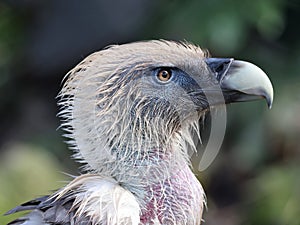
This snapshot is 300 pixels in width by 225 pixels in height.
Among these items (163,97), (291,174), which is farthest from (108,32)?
(163,97)

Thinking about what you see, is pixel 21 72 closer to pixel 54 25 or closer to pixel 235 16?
pixel 54 25

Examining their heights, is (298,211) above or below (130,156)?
below

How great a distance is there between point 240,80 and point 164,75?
360mm

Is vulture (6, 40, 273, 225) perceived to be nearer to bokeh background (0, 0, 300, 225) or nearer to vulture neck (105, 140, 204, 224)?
vulture neck (105, 140, 204, 224)

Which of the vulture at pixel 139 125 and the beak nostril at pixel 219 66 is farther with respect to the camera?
the beak nostril at pixel 219 66

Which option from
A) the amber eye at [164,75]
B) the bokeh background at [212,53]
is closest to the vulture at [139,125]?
the amber eye at [164,75]

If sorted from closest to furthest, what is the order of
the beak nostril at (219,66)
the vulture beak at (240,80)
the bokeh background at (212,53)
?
the vulture beak at (240,80) < the beak nostril at (219,66) < the bokeh background at (212,53)

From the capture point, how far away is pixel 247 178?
869 cm

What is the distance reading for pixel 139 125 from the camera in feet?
13.0

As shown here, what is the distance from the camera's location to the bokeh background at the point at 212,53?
23.8ft

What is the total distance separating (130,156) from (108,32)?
18.0ft

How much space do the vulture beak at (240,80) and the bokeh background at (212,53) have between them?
2.32 m

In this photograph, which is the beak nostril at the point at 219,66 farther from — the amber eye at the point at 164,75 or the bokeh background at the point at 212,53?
the bokeh background at the point at 212,53

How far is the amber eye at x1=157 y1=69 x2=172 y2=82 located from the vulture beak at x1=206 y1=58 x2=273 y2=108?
194 mm
